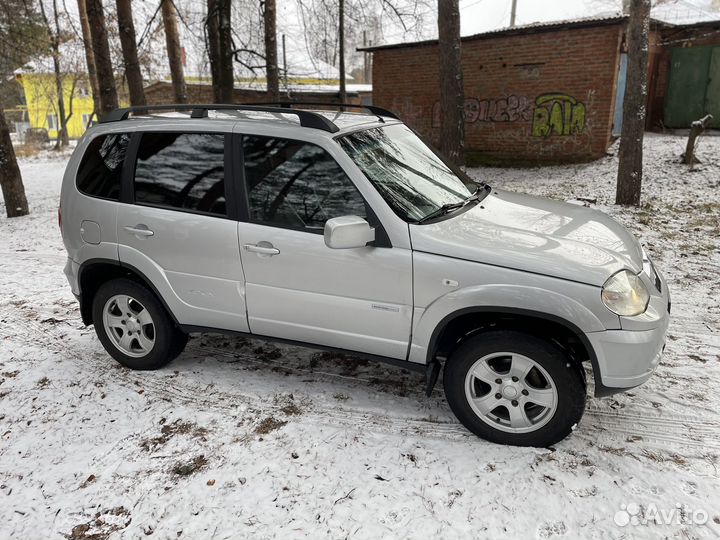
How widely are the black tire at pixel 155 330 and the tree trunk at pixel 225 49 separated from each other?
7396 mm

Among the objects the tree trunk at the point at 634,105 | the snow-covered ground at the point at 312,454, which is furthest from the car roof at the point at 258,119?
the tree trunk at the point at 634,105

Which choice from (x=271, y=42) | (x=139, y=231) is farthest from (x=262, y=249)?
(x=271, y=42)

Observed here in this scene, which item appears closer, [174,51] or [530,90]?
[530,90]

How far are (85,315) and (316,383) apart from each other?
1994mm

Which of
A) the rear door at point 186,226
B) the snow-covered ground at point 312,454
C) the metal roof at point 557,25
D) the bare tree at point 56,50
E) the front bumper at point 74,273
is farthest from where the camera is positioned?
the bare tree at point 56,50

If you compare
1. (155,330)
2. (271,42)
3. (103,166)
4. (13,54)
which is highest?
(271,42)

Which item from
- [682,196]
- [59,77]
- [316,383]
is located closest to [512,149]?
[682,196]

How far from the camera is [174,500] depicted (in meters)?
2.78

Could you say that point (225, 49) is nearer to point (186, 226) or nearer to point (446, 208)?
point (186, 226)

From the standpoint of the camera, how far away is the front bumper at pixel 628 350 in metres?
2.75

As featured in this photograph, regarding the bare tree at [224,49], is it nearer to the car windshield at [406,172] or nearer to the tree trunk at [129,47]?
Answer: the tree trunk at [129,47]

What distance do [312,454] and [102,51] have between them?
11.1 meters

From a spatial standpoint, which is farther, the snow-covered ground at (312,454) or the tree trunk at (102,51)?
the tree trunk at (102,51)

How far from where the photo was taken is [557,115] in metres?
13.5
